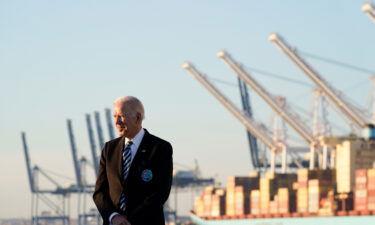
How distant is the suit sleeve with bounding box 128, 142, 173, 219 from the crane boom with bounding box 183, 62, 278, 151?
304 feet

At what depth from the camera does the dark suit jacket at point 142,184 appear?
6.10m

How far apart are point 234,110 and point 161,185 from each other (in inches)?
3730

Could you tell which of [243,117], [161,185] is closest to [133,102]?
[161,185]

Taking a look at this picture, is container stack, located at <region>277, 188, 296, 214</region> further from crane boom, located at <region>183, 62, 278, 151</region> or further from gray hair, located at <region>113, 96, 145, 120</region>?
gray hair, located at <region>113, 96, 145, 120</region>

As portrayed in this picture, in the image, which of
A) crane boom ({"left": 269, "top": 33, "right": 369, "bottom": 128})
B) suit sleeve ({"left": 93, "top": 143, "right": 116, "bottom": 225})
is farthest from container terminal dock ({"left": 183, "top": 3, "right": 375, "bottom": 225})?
suit sleeve ({"left": 93, "top": 143, "right": 116, "bottom": 225})

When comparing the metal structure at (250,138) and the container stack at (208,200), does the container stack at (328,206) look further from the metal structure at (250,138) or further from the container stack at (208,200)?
the metal structure at (250,138)

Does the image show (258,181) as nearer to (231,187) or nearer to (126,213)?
(231,187)

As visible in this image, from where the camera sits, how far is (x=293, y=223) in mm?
69125

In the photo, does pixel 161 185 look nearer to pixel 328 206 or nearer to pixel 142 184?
pixel 142 184

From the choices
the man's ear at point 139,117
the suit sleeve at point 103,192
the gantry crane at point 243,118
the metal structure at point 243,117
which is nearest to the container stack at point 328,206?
the gantry crane at point 243,118

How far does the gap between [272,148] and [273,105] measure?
1071cm

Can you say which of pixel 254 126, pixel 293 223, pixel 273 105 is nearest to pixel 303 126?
pixel 273 105

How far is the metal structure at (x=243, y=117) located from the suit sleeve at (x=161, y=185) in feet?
305

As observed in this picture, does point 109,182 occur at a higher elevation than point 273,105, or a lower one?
lower
